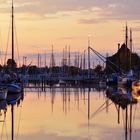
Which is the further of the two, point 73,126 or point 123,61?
point 123,61

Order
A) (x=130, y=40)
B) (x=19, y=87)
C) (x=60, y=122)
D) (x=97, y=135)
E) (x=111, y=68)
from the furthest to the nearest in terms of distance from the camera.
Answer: (x=111, y=68), (x=130, y=40), (x=19, y=87), (x=60, y=122), (x=97, y=135)

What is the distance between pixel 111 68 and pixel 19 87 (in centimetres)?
6558

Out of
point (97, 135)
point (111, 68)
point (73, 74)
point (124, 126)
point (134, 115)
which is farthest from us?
point (73, 74)

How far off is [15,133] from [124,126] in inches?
255

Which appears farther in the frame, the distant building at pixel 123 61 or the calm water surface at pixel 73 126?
the distant building at pixel 123 61

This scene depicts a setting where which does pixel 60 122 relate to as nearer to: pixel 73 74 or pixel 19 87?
pixel 19 87

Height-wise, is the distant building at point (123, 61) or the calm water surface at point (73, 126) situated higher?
the distant building at point (123, 61)

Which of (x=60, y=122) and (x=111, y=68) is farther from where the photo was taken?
(x=111, y=68)

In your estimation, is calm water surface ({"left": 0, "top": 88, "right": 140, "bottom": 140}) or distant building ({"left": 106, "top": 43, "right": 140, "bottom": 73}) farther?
distant building ({"left": 106, "top": 43, "right": 140, "bottom": 73})

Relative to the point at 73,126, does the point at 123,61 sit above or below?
above

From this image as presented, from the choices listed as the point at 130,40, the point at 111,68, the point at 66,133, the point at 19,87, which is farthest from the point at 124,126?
the point at 111,68

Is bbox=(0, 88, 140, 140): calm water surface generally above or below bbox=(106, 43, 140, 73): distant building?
below

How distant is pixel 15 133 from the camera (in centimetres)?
2641

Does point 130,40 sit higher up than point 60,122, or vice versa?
point 130,40
